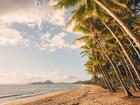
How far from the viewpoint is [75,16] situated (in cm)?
1964

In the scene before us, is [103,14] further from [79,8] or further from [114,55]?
[114,55]

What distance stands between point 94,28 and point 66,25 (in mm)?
7679

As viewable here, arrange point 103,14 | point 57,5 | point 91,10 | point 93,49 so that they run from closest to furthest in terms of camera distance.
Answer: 1. point 57,5
2. point 91,10
3. point 103,14
4. point 93,49

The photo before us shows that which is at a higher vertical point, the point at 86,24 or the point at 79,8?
the point at 86,24

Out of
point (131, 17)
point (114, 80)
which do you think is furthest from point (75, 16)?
point (114, 80)

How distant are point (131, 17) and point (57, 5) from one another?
10.2 m

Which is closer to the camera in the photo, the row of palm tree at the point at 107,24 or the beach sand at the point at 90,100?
the row of palm tree at the point at 107,24

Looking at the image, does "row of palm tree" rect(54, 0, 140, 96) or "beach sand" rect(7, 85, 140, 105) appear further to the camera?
"beach sand" rect(7, 85, 140, 105)

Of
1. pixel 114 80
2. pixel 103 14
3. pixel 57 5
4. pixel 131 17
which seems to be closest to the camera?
pixel 57 5

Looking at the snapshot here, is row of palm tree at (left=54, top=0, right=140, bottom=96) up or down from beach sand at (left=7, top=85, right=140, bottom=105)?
up

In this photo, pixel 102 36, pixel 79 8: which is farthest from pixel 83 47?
pixel 79 8

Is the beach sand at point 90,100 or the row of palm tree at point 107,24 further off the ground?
the row of palm tree at point 107,24

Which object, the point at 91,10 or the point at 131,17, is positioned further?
the point at 131,17

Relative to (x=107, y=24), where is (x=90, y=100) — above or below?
below
